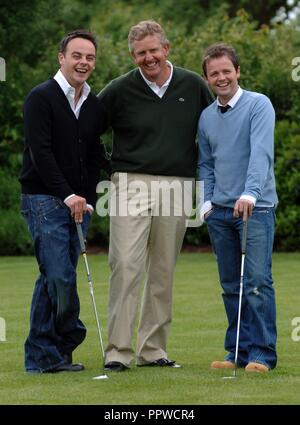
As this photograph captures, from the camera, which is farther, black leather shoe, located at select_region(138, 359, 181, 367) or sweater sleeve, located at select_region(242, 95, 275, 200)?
black leather shoe, located at select_region(138, 359, 181, 367)

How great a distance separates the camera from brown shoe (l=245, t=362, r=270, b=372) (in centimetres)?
818

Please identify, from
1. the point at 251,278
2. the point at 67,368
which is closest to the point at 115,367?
the point at 67,368

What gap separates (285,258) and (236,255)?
897 centimetres

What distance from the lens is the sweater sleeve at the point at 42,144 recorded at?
322 inches

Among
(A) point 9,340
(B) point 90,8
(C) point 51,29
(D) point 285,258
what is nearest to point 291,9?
(B) point 90,8

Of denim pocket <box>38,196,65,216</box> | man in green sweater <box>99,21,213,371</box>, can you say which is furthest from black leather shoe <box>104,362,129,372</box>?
denim pocket <box>38,196,65,216</box>

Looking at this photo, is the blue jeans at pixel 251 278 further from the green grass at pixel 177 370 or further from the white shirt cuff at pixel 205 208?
the green grass at pixel 177 370

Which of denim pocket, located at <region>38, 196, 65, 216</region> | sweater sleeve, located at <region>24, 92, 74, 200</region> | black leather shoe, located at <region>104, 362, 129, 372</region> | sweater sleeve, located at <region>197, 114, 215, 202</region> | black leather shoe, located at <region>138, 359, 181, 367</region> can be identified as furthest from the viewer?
black leather shoe, located at <region>138, 359, 181, 367</region>

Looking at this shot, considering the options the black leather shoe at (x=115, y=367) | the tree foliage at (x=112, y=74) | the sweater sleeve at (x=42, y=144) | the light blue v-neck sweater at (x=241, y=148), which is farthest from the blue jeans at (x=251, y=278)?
the tree foliage at (x=112, y=74)

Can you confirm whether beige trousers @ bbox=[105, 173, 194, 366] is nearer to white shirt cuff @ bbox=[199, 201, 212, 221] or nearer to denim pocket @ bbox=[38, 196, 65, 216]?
white shirt cuff @ bbox=[199, 201, 212, 221]

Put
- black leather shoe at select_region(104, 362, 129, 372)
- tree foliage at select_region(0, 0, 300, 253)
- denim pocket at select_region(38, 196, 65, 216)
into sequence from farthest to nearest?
tree foliage at select_region(0, 0, 300, 253) < black leather shoe at select_region(104, 362, 129, 372) < denim pocket at select_region(38, 196, 65, 216)

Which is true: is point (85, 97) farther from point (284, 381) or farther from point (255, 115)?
point (284, 381)

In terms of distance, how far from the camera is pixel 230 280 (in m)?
8.46

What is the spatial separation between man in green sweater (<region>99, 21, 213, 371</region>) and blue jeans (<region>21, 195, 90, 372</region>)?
0.29 m
